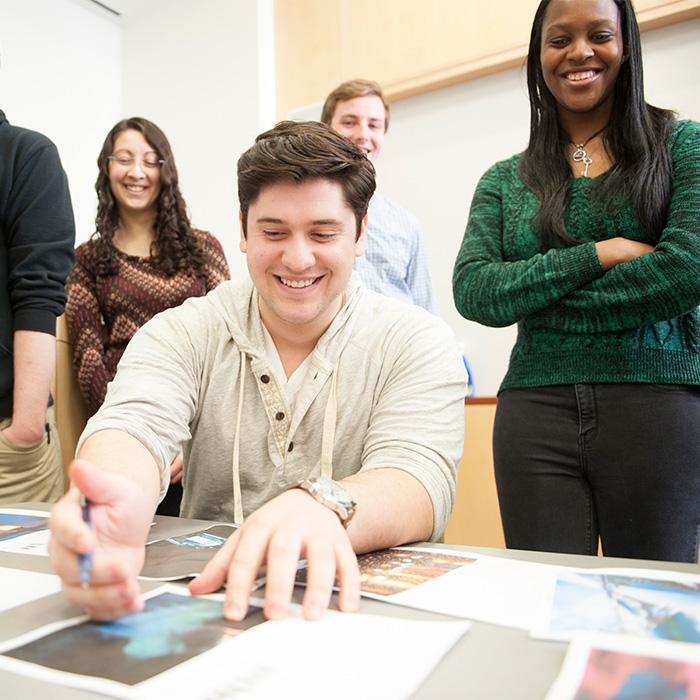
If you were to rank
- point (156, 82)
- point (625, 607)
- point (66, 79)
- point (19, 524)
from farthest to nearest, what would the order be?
point (156, 82)
point (66, 79)
point (19, 524)
point (625, 607)

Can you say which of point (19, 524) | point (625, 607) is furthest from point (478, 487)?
point (625, 607)

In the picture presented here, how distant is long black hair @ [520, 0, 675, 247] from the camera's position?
116 centimetres

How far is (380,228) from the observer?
2.07 metres

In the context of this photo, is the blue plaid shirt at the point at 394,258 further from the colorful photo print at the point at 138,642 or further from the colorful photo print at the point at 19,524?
the colorful photo print at the point at 138,642

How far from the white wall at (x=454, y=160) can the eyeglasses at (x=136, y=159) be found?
59.2 inches

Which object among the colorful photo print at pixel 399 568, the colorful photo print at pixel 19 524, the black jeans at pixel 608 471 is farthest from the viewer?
the black jeans at pixel 608 471

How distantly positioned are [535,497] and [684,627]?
0.58 meters

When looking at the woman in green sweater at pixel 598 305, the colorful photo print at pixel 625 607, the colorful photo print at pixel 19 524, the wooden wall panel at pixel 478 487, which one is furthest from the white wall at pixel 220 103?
the colorful photo print at pixel 625 607

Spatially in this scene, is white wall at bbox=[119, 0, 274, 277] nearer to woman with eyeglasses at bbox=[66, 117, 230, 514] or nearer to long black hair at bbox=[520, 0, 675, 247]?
woman with eyeglasses at bbox=[66, 117, 230, 514]

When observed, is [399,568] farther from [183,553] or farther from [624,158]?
[624,158]

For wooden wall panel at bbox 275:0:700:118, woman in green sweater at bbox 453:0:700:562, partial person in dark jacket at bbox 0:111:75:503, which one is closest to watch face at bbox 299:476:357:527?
woman in green sweater at bbox 453:0:700:562

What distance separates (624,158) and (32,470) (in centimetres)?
137

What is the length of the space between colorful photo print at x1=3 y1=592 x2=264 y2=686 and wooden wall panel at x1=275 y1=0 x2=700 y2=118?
2835 millimetres

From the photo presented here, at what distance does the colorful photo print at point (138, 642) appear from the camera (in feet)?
1.62
